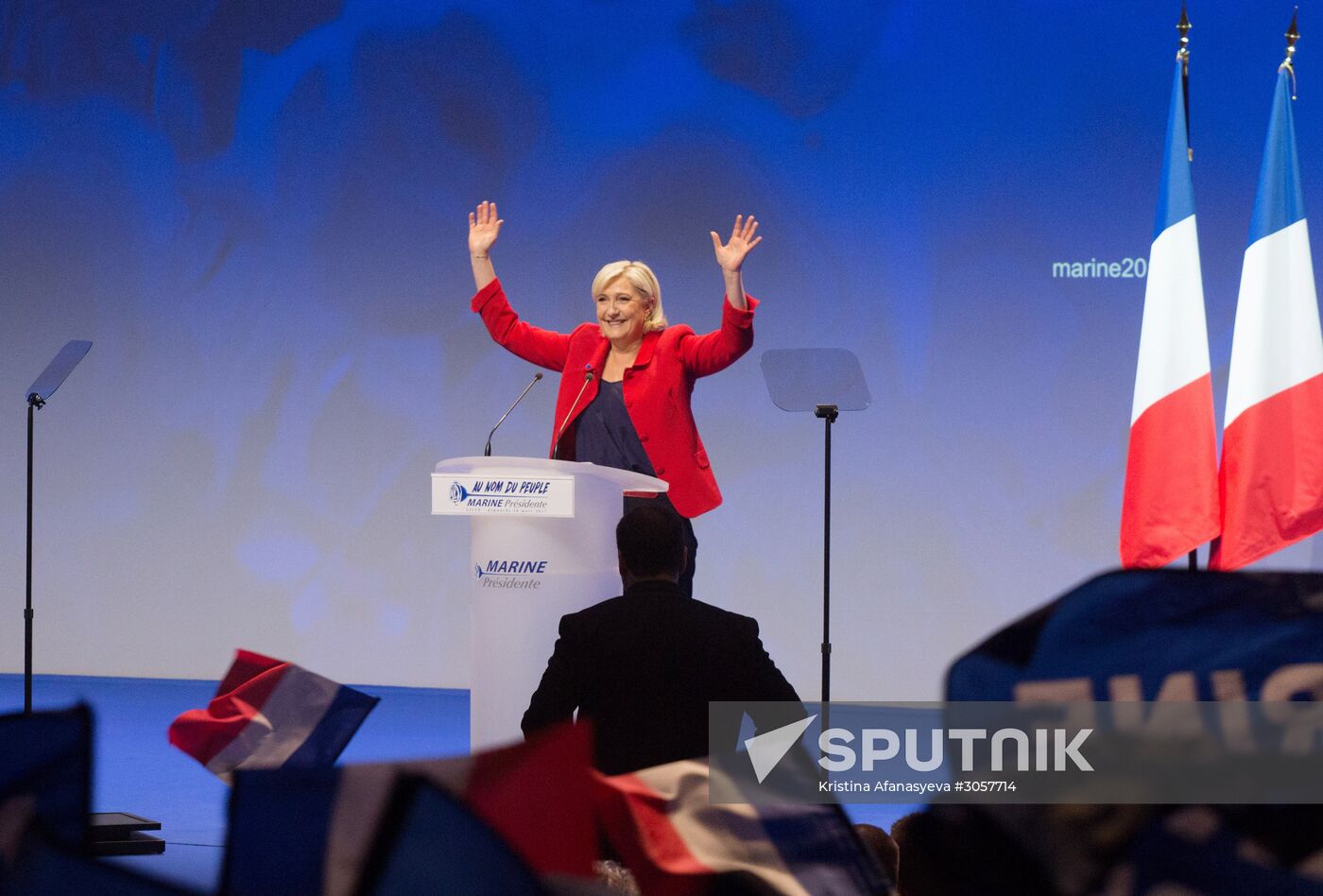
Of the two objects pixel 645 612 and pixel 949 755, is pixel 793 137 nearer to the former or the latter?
pixel 645 612

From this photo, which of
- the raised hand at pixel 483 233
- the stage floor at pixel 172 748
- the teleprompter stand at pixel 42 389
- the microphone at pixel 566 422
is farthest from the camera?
the teleprompter stand at pixel 42 389

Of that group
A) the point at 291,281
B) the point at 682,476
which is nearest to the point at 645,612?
the point at 682,476

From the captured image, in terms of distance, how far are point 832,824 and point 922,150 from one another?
5466mm

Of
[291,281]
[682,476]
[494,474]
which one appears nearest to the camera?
[494,474]

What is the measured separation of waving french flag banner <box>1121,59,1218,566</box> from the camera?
181 inches

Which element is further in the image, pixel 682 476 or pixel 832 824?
pixel 682 476

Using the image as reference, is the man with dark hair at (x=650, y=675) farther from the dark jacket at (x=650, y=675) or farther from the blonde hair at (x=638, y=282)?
the blonde hair at (x=638, y=282)

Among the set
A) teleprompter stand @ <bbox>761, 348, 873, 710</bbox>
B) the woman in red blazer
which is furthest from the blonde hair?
teleprompter stand @ <bbox>761, 348, 873, 710</bbox>

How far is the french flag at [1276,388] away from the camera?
4.47 meters

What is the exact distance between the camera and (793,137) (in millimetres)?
6086

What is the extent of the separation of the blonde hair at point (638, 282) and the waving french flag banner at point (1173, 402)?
167 centimetres

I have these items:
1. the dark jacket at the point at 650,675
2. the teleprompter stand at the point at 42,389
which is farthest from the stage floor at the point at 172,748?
the dark jacket at the point at 650,675

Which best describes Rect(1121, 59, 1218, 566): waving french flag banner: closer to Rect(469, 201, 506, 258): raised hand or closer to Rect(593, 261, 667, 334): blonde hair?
Rect(593, 261, 667, 334): blonde hair

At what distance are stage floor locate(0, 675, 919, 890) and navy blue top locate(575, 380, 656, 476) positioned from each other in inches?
38.7
